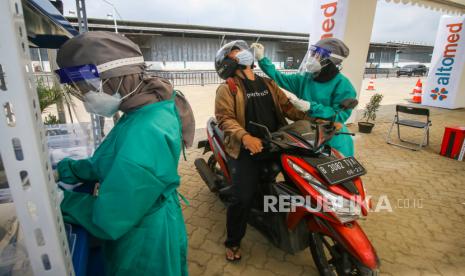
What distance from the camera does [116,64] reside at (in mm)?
1038

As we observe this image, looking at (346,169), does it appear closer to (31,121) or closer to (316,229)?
(316,229)

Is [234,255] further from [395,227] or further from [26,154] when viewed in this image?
[26,154]

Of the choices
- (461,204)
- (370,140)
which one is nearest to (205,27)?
(370,140)

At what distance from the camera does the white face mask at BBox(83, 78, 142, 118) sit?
1063mm

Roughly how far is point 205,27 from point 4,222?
23907 millimetres

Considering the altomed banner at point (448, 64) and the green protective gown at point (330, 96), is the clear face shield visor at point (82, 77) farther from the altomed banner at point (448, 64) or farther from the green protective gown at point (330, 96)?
the altomed banner at point (448, 64)

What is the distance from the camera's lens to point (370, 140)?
594cm

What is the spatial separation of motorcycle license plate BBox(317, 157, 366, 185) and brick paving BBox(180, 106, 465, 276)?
1.04m

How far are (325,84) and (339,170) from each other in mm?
1166

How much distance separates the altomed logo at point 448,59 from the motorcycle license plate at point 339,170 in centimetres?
1128

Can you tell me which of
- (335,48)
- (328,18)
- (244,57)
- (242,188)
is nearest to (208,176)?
(242,188)

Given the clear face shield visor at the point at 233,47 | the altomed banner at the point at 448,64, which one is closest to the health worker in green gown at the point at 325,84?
the clear face shield visor at the point at 233,47

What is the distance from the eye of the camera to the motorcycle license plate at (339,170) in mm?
1663

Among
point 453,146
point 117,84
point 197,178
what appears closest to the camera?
point 117,84
